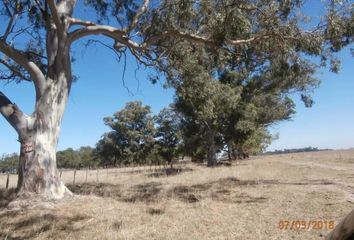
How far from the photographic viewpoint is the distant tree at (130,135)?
63031 mm

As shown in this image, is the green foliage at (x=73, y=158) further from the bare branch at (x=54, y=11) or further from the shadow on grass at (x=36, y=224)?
the shadow on grass at (x=36, y=224)

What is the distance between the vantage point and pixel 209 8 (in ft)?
42.4

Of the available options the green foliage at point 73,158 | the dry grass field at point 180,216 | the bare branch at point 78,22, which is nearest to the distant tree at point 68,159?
the green foliage at point 73,158

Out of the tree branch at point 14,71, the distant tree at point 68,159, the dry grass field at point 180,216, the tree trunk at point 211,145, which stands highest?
the distant tree at point 68,159

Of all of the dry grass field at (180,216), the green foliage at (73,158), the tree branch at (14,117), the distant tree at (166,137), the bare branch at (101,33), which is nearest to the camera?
the dry grass field at (180,216)

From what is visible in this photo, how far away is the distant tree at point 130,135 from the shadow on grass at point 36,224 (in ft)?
174

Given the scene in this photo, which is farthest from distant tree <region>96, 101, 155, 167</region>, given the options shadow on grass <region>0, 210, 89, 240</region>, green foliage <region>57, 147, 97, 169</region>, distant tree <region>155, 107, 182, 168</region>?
shadow on grass <region>0, 210, 89, 240</region>

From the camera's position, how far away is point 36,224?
8.44 m

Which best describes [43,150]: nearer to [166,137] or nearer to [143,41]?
[143,41]

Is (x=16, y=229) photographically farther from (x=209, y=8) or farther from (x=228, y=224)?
(x=209, y=8)

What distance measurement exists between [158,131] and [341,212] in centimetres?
5374

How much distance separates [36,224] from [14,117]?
147 inches

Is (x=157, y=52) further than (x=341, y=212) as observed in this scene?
Yes

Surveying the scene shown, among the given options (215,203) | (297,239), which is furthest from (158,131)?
(297,239)
